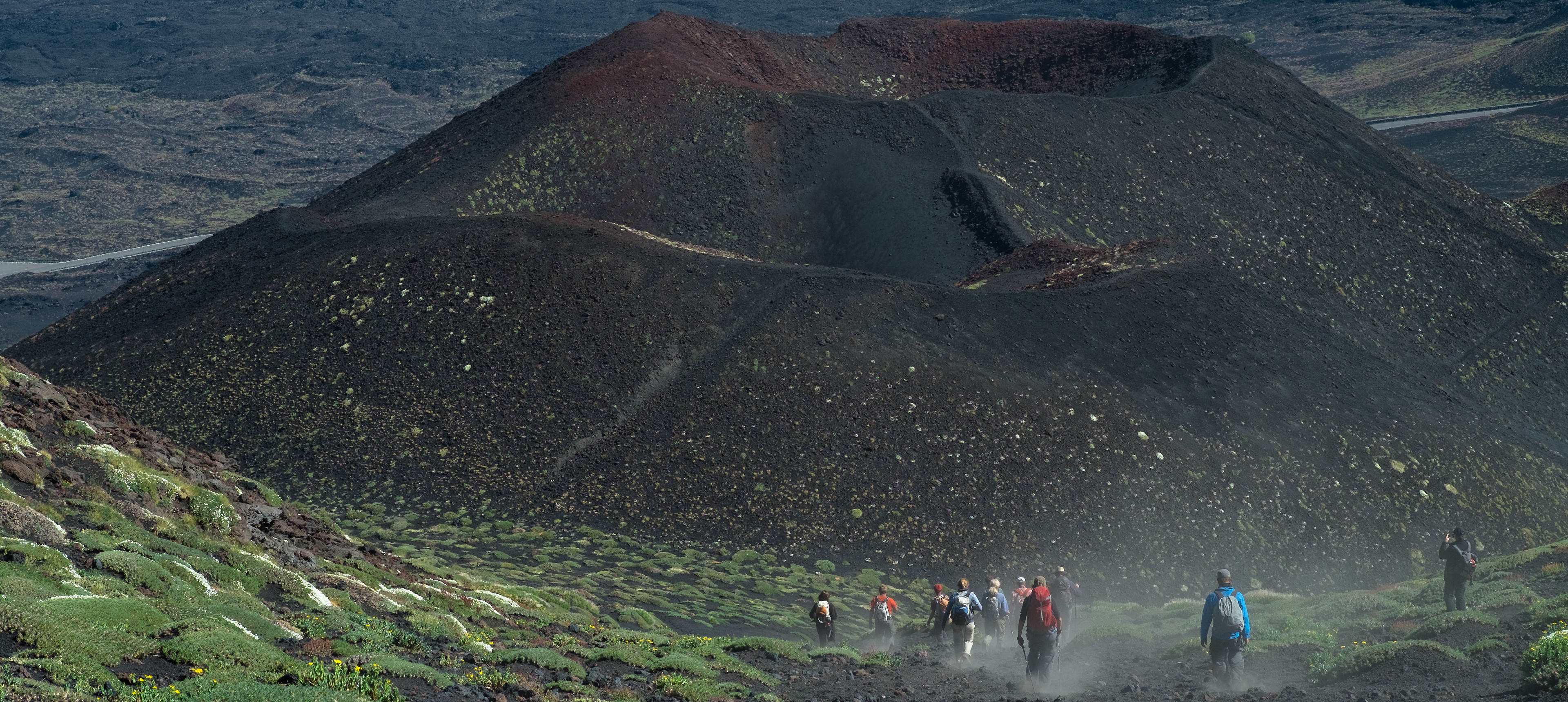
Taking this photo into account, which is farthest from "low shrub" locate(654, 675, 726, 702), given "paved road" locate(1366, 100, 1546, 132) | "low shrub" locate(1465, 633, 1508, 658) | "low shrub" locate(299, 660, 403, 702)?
"paved road" locate(1366, 100, 1546, 132)

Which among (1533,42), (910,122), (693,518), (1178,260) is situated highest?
(1533,42)

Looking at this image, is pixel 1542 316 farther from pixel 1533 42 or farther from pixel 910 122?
pixel 1533 42

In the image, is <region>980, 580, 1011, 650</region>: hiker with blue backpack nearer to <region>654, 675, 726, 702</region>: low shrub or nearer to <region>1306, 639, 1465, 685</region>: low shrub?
<region>1306, 639, 1465, 685</region>: low shrub

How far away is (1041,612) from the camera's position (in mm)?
20062

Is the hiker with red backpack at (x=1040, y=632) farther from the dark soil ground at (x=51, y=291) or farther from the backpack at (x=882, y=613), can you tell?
the dark soil ground at (x=51, y=291)

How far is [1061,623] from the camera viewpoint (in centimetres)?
2517

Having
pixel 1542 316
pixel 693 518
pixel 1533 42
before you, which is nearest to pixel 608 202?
pixel 693 518

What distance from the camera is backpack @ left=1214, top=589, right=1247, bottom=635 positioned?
18.8 meters

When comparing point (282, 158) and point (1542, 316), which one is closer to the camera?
point (1542, 316)

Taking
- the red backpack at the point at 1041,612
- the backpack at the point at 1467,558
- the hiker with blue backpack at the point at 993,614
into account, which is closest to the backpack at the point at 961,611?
the hiker with blue backpack at the point at 993,614

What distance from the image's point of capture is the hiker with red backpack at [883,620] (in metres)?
24.5

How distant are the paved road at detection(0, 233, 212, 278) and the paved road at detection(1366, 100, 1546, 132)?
11507cm

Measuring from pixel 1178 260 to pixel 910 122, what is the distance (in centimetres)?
1797

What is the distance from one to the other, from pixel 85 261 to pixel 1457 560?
104 metres
